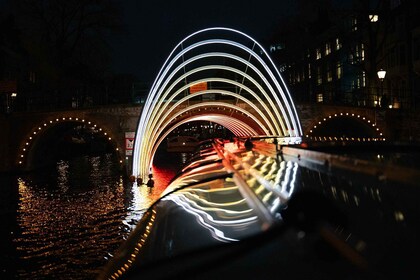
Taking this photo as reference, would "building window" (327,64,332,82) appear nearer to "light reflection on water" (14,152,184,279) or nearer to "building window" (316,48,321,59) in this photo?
"building window" (316,48,321,59)

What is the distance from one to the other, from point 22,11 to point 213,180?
1475 inches

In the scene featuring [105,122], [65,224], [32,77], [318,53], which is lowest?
[65,224]

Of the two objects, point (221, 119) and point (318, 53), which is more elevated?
point (318, 53)

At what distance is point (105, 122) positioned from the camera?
2872 centimetres

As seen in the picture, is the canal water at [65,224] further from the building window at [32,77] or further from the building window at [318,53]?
the building window at [318,53]

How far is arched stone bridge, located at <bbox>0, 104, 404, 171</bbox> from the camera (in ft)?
90.3

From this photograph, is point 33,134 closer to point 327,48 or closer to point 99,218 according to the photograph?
point 99,218

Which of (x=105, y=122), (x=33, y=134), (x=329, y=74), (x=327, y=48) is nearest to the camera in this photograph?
(x=105, y=122)

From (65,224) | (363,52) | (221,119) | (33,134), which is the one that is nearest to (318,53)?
(363,52)

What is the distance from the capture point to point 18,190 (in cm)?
1997

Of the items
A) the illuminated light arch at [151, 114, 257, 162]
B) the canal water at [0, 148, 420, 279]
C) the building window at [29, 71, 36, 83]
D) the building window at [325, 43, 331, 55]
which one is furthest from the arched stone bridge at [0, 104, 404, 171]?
the building window at [325, 43, 331, 55]

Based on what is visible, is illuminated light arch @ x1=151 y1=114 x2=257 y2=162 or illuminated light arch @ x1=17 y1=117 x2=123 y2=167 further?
illuminated light arch @ x1=17 y1=117 x2=123 y2=167

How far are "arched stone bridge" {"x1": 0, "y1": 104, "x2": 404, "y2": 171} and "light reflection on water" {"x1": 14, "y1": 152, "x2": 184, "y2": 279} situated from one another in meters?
6.88

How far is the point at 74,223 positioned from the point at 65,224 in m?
0.22
